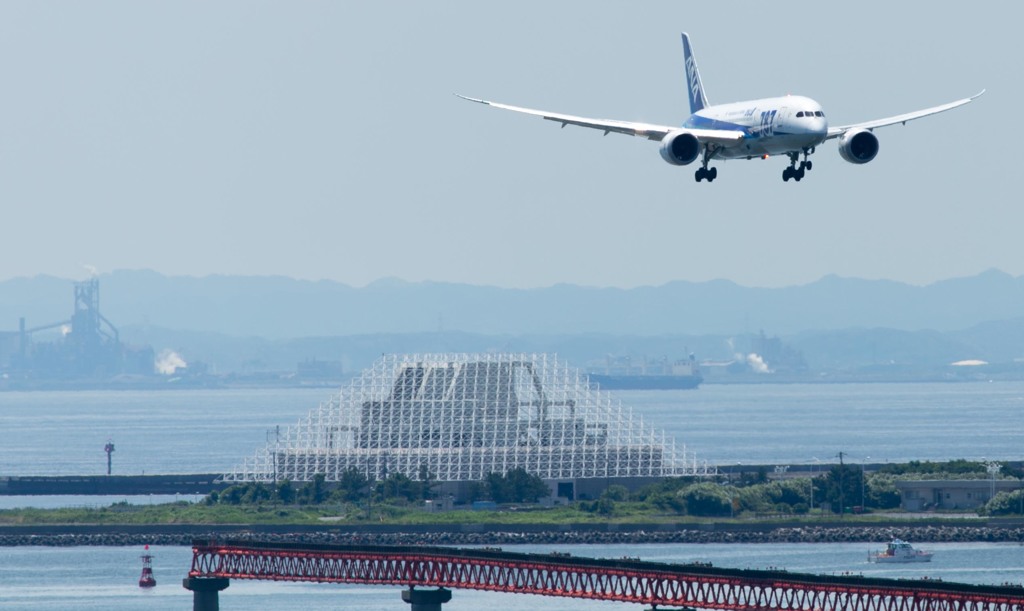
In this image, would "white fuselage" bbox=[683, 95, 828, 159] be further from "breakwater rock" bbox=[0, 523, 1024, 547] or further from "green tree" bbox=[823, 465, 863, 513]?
"green tree" bbox=[823, 465, 863, 513]

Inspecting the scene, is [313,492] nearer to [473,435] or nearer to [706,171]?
[473,435]

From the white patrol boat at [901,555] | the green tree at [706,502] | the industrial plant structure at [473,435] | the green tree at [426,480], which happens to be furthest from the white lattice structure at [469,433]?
the white patrol boat at [901,555]

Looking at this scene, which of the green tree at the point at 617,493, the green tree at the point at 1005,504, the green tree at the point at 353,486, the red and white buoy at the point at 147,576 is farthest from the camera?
the green tree at the point at 353,486

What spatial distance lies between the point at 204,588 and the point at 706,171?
43.9 m

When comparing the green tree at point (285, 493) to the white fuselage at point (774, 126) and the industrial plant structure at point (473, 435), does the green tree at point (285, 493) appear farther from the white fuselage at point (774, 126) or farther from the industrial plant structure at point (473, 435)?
the white fuselage at point (774, 126)

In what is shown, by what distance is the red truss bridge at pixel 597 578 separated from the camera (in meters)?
97.8

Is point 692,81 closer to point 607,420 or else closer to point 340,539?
point 340,539

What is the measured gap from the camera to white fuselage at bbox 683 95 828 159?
8575 cm

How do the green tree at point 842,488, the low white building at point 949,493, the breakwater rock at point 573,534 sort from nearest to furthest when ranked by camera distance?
1. the breakwater rock at point 573,534
2. the green tree at point 842,488
3. the low white building at point 949,493

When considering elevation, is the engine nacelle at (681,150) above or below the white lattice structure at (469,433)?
above

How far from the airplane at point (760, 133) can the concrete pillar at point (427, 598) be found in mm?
32419

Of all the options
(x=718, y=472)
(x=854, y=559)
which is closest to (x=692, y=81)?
(x=854, y=559)

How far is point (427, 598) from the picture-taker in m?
114

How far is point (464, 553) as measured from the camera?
4476 inches
